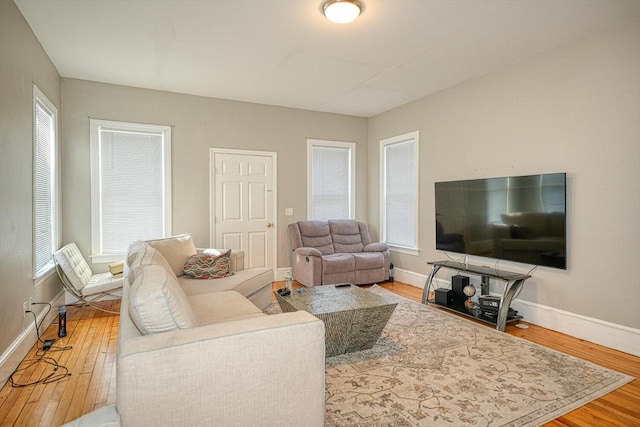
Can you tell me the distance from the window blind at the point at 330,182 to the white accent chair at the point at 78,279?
3.05 m

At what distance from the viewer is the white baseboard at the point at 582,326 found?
294 centimetres

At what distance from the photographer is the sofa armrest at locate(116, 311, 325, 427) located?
4.03ft

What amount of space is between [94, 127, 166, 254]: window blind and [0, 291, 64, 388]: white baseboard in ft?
4.24

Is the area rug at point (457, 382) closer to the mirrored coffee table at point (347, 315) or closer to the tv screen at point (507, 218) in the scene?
the mirrored coffee table at point (347, 315)

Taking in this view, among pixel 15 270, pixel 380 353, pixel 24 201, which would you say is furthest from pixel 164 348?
pixel 24 201

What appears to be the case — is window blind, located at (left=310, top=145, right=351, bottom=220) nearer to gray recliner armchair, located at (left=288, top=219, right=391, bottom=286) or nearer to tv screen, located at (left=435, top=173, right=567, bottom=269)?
gray recliner armchair, located at (left=288, top=219, right=391, bottom=286)

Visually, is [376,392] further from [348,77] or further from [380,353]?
[348,77]

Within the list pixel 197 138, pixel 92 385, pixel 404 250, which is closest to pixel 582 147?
pixel 404 250

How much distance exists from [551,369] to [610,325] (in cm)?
95

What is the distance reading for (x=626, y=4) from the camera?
8.86ft

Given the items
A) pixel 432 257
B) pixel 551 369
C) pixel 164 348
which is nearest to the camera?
pixel 164 348

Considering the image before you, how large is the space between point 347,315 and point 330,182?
3664 millimetres

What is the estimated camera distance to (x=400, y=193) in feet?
18.4

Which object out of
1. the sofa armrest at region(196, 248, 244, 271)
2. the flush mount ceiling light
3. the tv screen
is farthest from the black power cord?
the tv screen
